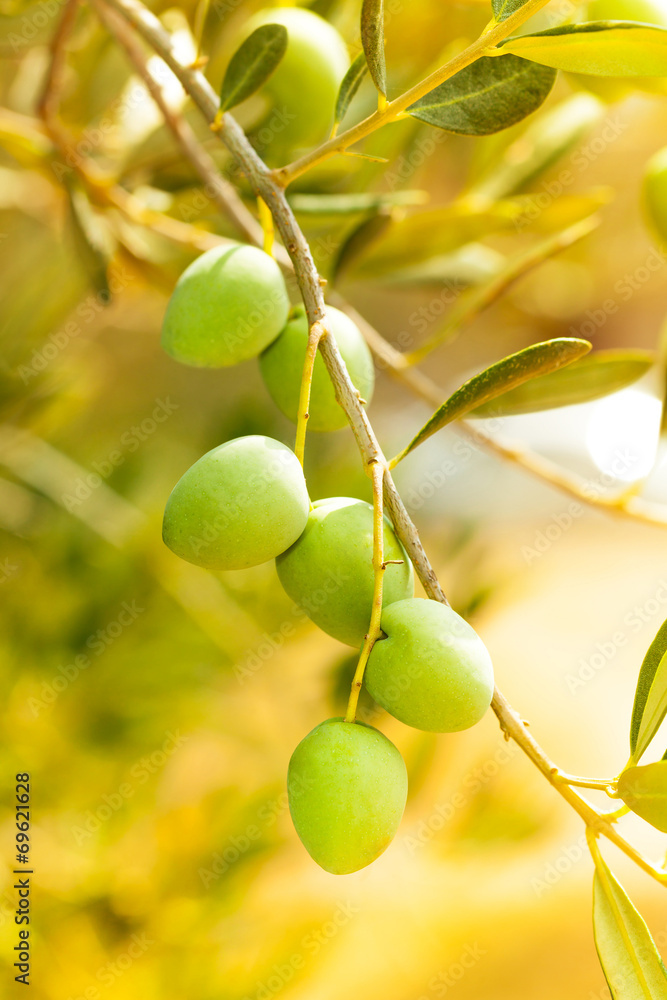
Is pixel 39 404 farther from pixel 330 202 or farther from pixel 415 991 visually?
pixel 415 991

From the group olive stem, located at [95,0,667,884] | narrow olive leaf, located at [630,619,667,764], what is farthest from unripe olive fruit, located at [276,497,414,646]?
narrow olive leaf, located at [630,619,667,764]

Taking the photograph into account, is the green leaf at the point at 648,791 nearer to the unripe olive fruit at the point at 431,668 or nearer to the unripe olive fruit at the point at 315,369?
the unripe olive fruit at the point at 431,668

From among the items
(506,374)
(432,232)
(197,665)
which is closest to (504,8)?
(506,374)

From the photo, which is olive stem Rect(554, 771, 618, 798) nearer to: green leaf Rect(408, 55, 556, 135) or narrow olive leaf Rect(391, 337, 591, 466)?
narrow olive leaf Rect(391, 337, 591, 466)

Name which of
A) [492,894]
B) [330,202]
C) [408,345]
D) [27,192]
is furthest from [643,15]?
[408,345]

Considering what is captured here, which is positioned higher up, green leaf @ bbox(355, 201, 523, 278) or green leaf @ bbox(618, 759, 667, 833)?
green leaf @ bbox(355, 201, 523, 278)

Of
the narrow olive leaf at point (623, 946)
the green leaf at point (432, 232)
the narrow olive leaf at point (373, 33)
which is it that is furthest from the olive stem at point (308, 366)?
the green leaf at point (432, 232)

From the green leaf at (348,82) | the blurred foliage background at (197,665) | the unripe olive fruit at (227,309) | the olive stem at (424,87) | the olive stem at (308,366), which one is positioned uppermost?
the green leaf at (348,82)
